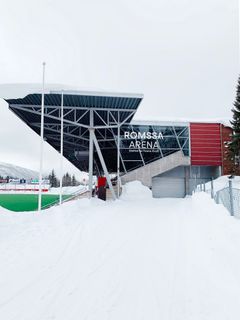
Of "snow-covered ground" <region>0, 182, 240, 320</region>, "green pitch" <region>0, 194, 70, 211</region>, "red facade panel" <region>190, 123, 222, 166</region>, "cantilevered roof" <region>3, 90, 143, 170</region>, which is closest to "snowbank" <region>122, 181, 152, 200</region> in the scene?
"cantilevered roof" <region>3, 90, 143, 170</region>

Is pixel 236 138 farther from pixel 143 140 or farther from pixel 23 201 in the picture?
pixel 23 201

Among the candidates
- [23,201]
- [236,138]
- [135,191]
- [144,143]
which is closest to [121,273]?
[135,191]

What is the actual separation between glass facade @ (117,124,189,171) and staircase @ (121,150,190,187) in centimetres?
55

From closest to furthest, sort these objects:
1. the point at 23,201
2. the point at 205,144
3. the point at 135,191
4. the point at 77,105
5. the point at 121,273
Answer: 1. the point at 121,273
2. the point at 77,105
3. the point at 135,191
4. the point at 205,144
5. the point at 23,201

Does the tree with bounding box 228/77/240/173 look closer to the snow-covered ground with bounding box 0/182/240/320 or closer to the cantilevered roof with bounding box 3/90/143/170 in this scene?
the cantilevered roof with bounding box 3/90/143/170

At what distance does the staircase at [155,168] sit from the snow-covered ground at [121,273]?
21.7m

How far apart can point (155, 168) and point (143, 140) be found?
12.2ft

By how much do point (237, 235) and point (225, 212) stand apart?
2.69 m

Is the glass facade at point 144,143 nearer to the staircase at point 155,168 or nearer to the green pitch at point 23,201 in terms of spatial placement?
the staircase at point 155,168

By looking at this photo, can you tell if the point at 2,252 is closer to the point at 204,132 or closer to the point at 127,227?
the point at 127,227

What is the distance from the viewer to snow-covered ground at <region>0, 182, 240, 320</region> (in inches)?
128

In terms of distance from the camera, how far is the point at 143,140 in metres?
31.0

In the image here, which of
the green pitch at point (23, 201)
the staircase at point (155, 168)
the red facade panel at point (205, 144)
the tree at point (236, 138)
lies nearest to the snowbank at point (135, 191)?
the staircase at point (155, 168)

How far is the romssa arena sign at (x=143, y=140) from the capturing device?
30.9 meters
